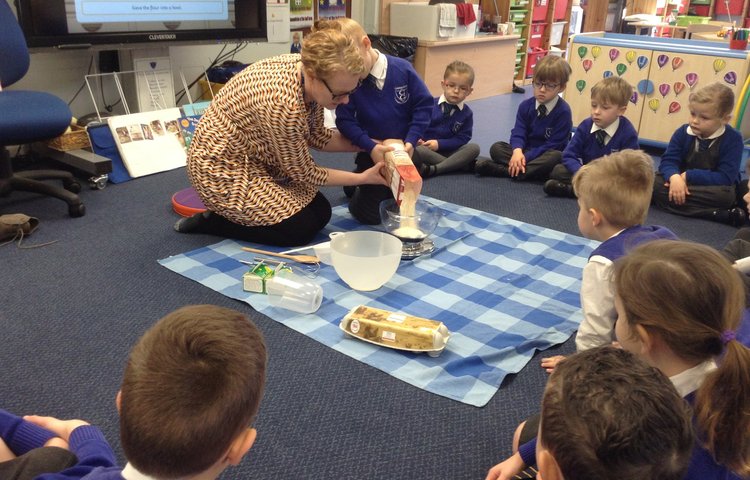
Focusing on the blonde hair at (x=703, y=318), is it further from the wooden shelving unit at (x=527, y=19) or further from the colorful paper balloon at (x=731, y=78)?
the wooden shelving unit at (x=527, y=19)

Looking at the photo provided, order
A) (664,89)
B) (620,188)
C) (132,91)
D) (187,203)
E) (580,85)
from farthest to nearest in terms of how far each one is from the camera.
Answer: (580,85) → (664,89) → (132,91) → (187,203) → (620,188)

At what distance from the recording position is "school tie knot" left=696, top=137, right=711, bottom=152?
282cm

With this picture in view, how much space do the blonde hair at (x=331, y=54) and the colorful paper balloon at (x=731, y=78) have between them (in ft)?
8.52

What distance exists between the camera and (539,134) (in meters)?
3.36

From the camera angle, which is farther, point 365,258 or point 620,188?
point 365,258

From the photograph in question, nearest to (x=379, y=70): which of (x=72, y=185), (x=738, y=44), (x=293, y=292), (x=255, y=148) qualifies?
(x=255, y=148)

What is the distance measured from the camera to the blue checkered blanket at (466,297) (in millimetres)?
1632

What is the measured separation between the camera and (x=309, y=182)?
7.75ft

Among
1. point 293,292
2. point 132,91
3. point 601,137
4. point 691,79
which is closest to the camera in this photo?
point 293,292

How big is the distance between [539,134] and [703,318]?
2.49 meters

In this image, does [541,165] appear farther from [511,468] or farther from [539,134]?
[511,468]

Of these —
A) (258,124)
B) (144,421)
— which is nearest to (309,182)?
(258,124)

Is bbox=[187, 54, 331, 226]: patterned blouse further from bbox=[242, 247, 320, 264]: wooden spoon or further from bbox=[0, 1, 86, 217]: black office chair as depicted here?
bbox=[0, 1, 86, 217]: black office chair

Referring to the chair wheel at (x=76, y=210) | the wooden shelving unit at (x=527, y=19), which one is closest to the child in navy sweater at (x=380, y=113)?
the chair wheel at (x=76, y=210)
